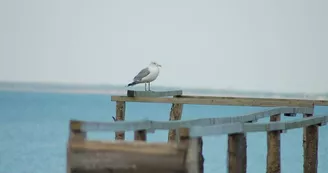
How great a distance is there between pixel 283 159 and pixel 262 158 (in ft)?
1.51

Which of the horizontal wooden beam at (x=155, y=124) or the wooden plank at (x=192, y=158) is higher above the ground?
the horizontal wooden beam at (x=155, y=124)

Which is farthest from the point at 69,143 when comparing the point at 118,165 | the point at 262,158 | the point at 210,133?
the point at 262,158

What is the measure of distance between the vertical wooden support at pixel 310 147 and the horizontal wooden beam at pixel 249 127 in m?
0.15

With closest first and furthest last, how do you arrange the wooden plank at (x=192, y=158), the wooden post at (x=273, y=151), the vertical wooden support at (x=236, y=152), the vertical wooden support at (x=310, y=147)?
1. the wooden plank at (x=192, y=158)
2. the vertical wooden support at (x=236, y=152)
3. the wooden post at (x=273, y=151)
4. the vertical wooden support at (x=310, y=147)

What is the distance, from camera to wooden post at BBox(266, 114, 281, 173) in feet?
22.5

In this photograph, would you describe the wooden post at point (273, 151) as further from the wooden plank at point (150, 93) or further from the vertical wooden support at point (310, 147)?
the wooden plank at point (150, 93)

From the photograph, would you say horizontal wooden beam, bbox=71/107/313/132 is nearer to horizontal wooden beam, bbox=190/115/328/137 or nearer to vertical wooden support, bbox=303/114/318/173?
horizontal wooden beam, bbox=190/115/328/137

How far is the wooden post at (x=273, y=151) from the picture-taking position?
686cm

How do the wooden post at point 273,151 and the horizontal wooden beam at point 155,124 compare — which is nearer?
the horizontal wooden beam at point 155,124

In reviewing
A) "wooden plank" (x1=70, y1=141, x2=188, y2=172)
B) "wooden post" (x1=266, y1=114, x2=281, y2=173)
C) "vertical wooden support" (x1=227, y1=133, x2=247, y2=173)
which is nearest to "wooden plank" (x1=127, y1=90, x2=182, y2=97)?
"wooden post" (x1=266, y1=114, x2=281, y2=173)

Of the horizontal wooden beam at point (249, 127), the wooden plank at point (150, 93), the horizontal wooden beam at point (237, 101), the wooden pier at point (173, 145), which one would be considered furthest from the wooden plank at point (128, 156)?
the wooden plank at point (150, 93)

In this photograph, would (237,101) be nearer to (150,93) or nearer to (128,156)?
(150,93)

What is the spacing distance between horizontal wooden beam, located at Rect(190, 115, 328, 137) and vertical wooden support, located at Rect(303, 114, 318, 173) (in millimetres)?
151

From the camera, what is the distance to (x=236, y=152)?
562 centimetres
